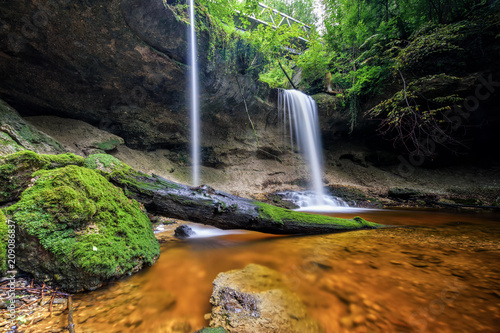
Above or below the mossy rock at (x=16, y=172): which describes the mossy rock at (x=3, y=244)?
below

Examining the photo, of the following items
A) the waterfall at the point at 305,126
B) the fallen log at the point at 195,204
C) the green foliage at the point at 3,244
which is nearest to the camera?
the green foliage at the point at 3,244

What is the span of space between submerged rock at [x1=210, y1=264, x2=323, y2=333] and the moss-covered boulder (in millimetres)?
1015

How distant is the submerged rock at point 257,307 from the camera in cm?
114

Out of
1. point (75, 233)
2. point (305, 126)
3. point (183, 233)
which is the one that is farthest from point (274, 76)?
point (75, 233)

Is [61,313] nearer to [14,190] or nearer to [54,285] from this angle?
[54,285]

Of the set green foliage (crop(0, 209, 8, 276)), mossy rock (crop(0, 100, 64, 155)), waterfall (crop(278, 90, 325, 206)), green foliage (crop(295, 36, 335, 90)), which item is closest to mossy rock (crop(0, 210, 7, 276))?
green foliage (crop(0, 209, 8, 276))

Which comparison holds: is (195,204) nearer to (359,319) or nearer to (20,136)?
(359,319)

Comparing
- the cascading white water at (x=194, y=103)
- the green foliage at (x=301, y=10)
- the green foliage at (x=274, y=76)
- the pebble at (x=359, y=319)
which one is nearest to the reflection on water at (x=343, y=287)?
the pebble at (x=359, y=319)

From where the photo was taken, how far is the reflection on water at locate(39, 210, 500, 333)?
1.17 m

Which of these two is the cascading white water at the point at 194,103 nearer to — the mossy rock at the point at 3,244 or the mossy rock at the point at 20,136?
the mossy rock at the point at 20,136

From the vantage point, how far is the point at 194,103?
7.36 m

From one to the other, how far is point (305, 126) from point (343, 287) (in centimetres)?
925

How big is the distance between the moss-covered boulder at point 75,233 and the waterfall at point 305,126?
27.0ft

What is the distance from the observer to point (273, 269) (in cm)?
194
